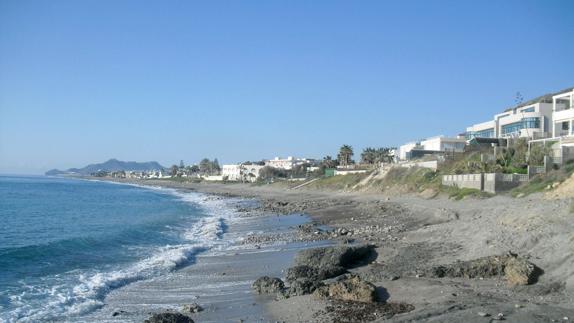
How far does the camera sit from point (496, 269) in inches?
518

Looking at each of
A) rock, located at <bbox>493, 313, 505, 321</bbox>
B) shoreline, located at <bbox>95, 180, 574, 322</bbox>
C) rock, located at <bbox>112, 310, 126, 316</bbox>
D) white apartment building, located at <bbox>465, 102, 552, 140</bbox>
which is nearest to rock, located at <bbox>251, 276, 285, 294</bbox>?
shoreline, located at <bbox>95, 180, 574, 322</bbox>

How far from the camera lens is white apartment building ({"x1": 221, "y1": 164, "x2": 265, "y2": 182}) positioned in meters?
171

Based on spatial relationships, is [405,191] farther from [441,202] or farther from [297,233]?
[297,233]

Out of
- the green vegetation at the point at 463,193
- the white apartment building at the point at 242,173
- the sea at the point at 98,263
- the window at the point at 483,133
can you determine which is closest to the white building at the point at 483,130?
the window at the point at 483,133

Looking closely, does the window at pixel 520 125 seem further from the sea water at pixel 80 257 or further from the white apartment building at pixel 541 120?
the sea water at pixel 80 257

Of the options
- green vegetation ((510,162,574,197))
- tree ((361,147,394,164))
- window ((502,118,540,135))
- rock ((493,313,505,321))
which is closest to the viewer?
rock ((493,313,505,321))

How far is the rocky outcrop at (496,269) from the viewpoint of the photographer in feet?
39.3

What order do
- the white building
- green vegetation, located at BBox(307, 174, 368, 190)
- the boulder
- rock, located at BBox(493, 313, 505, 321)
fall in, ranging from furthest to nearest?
green vegetation, located at BBox(307, 174, 368, 190)
the white building
the boulder
rock, located at BBox(493, 313, 505, 321)

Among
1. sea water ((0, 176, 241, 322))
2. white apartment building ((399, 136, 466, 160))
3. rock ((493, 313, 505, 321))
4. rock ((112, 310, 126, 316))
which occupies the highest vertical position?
white apartment building ((399, 136, 466, 160))

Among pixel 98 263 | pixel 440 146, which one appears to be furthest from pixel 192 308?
pixel 440 146

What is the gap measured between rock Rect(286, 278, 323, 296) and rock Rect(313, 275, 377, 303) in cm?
42

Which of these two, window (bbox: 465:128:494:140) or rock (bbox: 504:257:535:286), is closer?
rock (bbox: 504:257:535:286)

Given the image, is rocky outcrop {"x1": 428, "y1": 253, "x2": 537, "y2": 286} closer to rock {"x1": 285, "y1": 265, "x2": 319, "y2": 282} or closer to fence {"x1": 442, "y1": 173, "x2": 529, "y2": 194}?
rock {"x1": 285, "y1": 265, "x2": 319, "y2": 282}

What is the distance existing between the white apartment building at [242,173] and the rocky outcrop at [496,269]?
153 m
